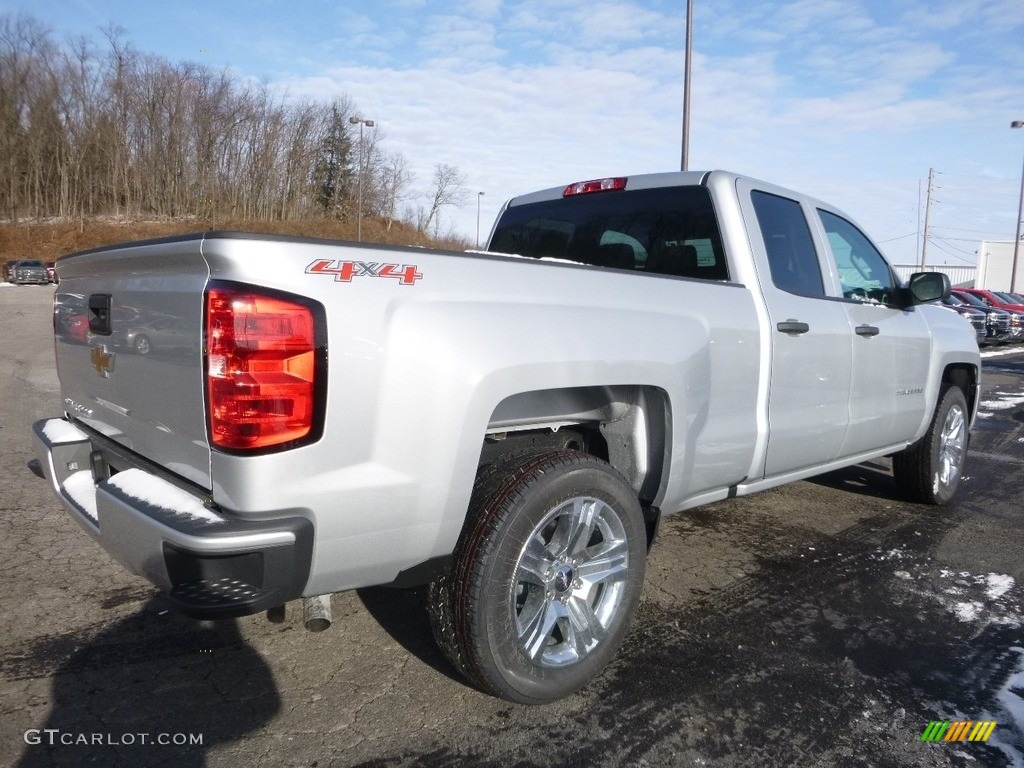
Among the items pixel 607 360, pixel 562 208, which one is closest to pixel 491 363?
pixel 607 360

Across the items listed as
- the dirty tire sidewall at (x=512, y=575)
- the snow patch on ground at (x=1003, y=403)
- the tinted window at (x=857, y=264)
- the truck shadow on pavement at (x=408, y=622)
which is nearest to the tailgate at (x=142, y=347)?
the dirty tire sidewall at (x=512, y=575)

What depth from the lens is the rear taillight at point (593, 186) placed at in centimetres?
406

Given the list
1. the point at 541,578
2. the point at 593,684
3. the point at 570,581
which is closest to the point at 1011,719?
the point at 593,684

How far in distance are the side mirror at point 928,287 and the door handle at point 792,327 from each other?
1.17 meters

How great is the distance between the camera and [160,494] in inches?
85.4

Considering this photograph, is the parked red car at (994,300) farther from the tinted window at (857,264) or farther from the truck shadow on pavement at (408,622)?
the truck shadow on pavement at (408,622)

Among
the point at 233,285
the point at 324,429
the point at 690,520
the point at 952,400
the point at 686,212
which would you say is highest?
the point at 686,212

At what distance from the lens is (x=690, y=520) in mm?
4836

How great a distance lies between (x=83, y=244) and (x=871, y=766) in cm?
5340

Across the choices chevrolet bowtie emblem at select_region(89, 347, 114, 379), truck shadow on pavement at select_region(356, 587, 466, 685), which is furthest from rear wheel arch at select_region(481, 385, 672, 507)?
chevrolet bowtie emblem at select_region(89, 347, 114, 379)

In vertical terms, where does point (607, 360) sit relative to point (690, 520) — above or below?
above

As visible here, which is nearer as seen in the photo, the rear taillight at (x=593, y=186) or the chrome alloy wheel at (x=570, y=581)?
the chrome alloy wheel at (x=570, y=581)

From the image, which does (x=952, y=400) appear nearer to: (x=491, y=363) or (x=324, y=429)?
(x=491, y=363)
